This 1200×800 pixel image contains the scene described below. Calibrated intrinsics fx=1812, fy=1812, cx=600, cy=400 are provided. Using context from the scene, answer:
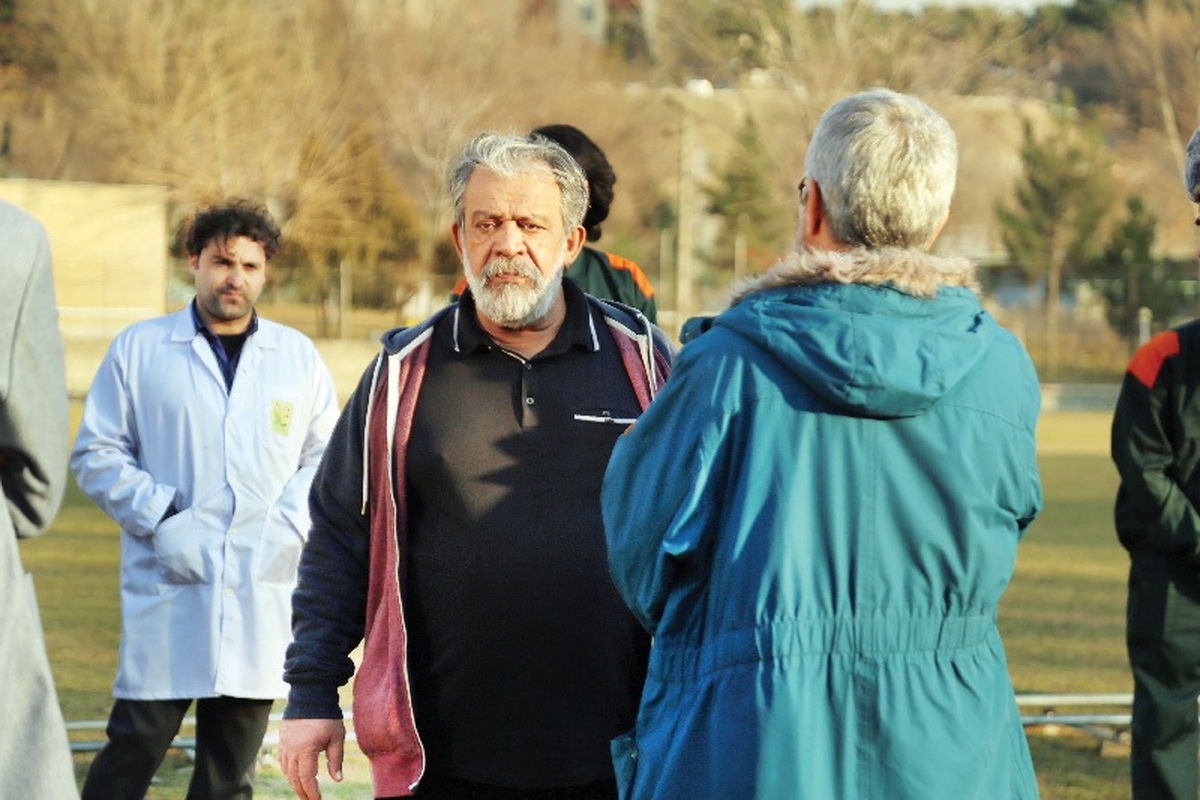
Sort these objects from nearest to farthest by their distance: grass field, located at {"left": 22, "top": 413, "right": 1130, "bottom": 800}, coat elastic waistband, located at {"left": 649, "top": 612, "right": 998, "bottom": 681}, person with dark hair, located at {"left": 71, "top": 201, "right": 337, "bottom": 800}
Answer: coat elastic waistband, located at {"left": 649, "top": 612, "right": 998, "bottom": 681} < person with dark hair, located at {"left": 71, "top": 201, "right": 337, "bottom": 800} < grass field, located at {"left": 22, "top": 413, "right": 1130, "bottom": 800}

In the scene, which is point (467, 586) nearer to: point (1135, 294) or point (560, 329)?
point (560, 329)

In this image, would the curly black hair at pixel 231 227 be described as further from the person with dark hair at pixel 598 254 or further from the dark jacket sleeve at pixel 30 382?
the dark jacket sleeve at pixel 30 382

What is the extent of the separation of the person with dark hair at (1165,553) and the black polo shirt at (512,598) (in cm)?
280

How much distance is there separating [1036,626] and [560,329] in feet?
26.4

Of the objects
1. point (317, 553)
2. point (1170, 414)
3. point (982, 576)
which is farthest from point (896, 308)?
point (1170, 414)

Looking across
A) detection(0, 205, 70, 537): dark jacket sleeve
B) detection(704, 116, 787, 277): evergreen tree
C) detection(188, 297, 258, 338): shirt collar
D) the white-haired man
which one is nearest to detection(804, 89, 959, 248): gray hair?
the white-haired man

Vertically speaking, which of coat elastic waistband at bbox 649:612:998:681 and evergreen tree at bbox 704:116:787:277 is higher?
evergreen tree at bbox 704:116:787:277

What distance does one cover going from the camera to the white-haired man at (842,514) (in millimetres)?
2777

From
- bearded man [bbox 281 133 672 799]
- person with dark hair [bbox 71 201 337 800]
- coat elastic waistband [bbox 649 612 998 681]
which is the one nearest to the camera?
coat elastic waistband [bbox 649 612 998 681]

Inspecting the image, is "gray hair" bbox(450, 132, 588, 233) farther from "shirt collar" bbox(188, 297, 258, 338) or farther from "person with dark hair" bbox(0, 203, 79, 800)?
"shirt collar" bbox(188, 297, 258, 338)

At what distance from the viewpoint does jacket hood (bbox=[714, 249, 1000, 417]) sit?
2777 mm

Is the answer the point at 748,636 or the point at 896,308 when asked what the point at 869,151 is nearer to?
the point at 896,308

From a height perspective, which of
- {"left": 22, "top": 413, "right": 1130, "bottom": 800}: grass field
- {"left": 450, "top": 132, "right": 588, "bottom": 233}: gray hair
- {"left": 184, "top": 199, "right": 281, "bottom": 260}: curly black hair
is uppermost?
{"left": 450, "top": 132, "right": 588, "bottom": 233}: gray hair

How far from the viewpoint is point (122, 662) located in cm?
608
